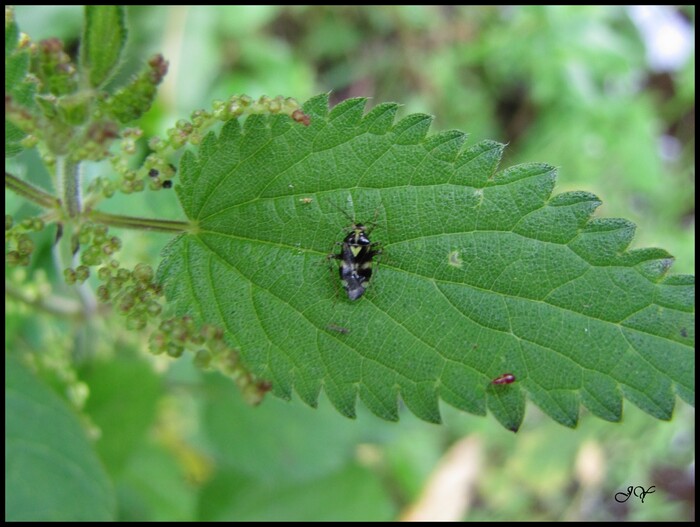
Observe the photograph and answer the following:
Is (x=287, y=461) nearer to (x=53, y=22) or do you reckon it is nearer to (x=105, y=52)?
(x=105, y=52)

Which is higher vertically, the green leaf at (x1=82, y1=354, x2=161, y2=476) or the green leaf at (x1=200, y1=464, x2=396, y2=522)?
the green leaf at (x1=82, y1=354, x2=161, y2=476)

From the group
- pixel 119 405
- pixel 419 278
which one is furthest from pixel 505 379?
pixel 119 405

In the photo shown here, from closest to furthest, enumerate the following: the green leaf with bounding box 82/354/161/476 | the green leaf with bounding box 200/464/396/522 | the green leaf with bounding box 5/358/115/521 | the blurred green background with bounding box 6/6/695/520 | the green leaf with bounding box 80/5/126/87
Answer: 1. the green leaf with bounding box 80/5/126/87
2. the green leaf with bounding box 5/358/115/521
3. the green leaf with bounding box 82/354/161/476
4. the blurred green background with bounding box 6/6/695/520
5. the green leaf with bounding box 200/464/396/522

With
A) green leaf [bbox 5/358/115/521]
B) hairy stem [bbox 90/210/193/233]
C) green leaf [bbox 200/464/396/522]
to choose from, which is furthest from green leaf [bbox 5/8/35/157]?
green leaf [bbox 200/464/396/522]

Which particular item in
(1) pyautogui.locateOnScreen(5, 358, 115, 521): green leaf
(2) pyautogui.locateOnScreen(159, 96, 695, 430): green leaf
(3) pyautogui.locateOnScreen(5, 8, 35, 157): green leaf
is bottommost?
(1) pyautogui.locateOnScreen(5, 358, 115, 521): green leaf

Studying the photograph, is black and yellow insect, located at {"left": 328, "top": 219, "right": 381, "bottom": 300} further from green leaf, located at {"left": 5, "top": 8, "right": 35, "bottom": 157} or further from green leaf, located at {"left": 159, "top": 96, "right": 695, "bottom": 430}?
green leaf, located at {"left": 5, "top": 8, "right": 35, "bottom": 157}

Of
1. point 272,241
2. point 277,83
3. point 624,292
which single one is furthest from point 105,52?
point 277,83

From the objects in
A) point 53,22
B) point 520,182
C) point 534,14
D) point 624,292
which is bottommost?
point 624,292
